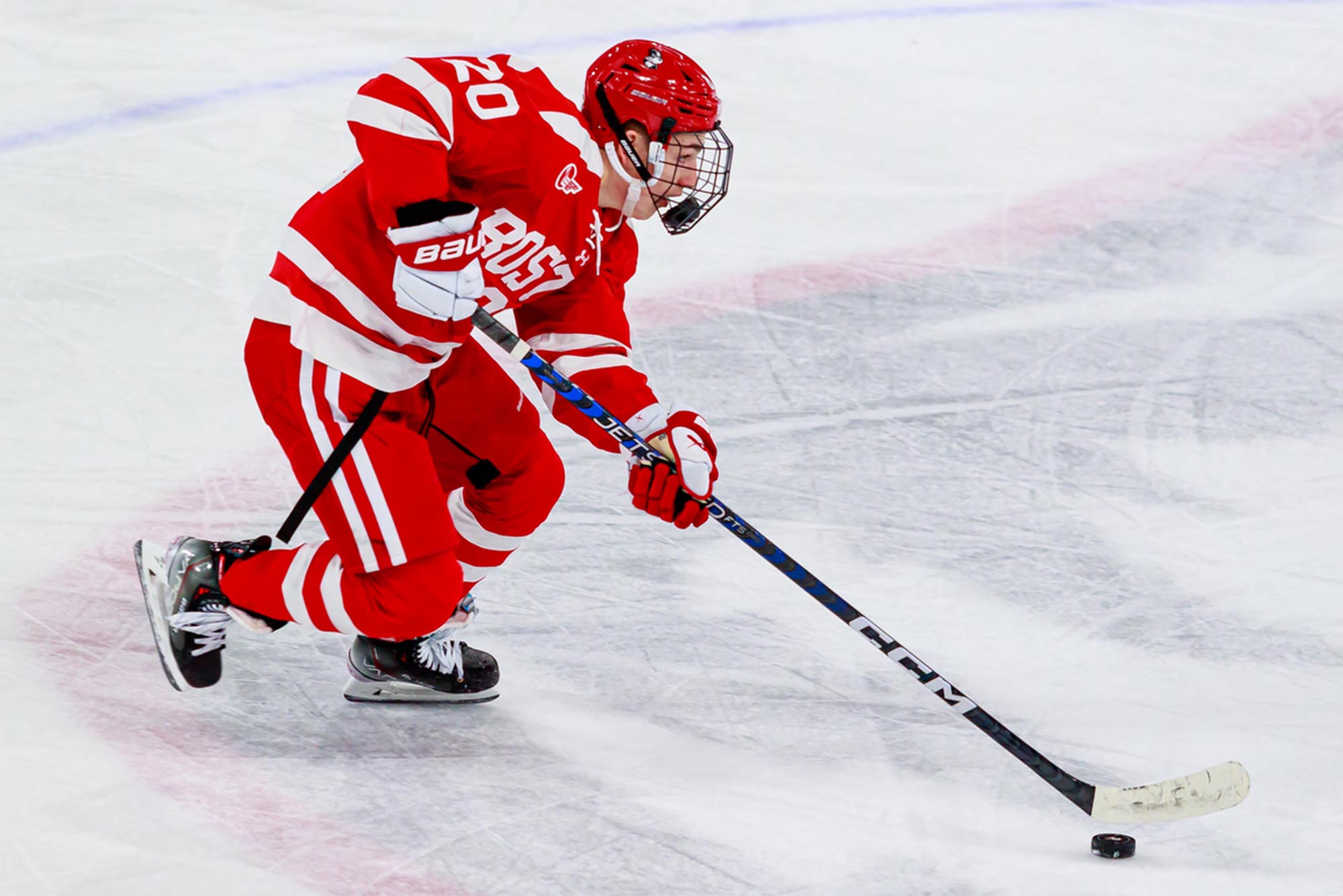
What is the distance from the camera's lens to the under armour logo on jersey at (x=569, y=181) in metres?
2.31

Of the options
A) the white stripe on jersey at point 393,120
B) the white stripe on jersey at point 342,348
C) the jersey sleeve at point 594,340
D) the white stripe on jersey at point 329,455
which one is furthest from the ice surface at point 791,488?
the white stripe on jersey at point 393,120

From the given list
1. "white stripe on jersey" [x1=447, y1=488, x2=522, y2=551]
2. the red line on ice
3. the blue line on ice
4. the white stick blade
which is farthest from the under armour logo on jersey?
the blue line on ice

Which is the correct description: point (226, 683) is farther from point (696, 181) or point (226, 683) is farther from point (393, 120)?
point (696, 181)

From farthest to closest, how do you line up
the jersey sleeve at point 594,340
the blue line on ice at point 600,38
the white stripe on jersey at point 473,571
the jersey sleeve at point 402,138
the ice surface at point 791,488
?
the blue line on ice at point 600,38 < the white stripe on jersey at point 473,571 < the jersey sleeve at point 594,340 < the ice surface at point 791,488 < the jersey sleeve at point 402,138

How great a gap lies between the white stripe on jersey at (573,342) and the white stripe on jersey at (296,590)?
0.53 m

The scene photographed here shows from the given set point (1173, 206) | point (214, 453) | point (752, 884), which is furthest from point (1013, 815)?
point (1173, 206)

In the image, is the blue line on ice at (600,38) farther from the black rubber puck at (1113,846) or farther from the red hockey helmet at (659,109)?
the black rubber puck at (1113,846)

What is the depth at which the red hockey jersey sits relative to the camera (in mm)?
2170

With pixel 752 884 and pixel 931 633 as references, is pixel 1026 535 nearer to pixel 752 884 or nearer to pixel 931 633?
pixel 931 633

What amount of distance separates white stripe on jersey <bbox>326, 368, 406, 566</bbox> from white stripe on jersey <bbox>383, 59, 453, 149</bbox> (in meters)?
0.40

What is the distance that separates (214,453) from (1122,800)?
2036 mm

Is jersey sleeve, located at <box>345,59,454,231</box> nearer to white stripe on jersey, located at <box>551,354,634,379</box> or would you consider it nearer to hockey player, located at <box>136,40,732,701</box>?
hockey player, located at <box>136,40,732,701</box>

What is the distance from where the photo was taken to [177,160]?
15.1ft

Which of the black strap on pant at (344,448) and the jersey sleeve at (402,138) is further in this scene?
the black strap on pant at (344,448)
